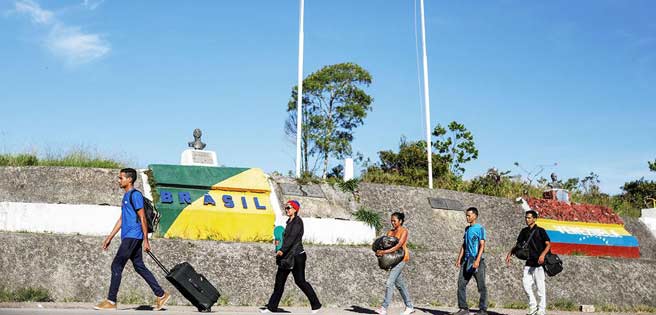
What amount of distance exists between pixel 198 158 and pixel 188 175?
923 millimetres

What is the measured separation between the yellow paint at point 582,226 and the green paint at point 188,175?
886cm

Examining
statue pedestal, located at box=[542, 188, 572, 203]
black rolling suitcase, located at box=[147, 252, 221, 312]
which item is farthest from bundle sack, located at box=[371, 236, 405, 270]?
statue pedestal, located at box=[542, 188, 572, 203]

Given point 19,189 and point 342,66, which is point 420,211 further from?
point 342,66

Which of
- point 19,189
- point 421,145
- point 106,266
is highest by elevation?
point 421,145

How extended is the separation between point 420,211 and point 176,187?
626 centimetres

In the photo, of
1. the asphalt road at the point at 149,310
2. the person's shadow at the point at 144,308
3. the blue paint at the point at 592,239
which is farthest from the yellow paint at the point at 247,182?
the blue paint at the point at 592,239

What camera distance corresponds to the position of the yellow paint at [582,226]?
68.4 feet

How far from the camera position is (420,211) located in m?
19.3

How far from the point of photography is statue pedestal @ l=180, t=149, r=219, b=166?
1748 cm

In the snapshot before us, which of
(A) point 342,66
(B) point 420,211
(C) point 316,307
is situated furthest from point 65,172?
(A) point 342,66

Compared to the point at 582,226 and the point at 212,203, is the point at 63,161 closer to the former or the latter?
the point at 212,203

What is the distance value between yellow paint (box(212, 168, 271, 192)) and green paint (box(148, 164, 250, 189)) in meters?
0.12

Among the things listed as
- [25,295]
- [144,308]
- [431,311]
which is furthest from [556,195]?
[25,295]

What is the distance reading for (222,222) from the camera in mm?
16031
